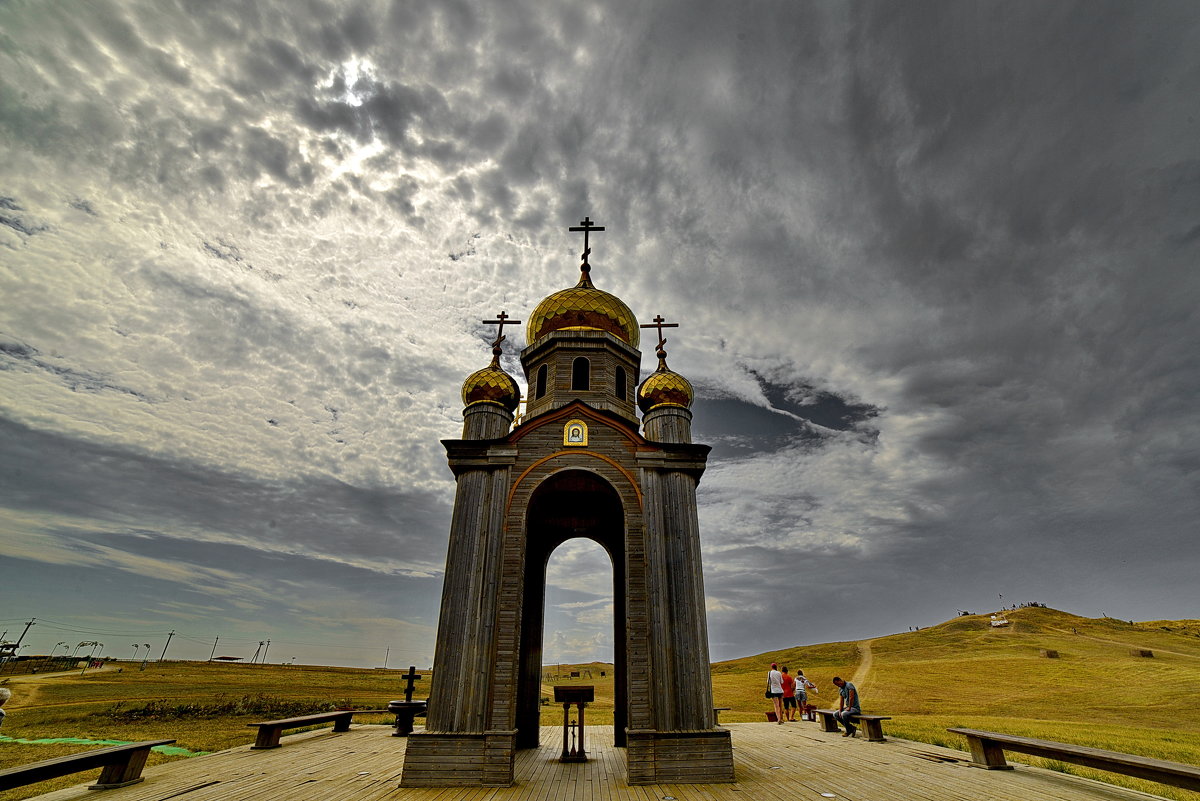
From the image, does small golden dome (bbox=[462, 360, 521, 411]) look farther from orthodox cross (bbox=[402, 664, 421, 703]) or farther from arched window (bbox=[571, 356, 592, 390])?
orthodox cross (bbox=[402, 664, 421, 703])

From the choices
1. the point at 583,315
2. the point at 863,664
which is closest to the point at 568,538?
the point at 583,315

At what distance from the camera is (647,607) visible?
37.2ft

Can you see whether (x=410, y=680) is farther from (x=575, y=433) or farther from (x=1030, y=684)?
(x=1030, y=684)

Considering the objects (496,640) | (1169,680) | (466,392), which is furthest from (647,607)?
(1169,680)

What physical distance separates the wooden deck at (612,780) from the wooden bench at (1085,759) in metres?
0.44

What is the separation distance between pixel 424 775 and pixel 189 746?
7891 millimetres

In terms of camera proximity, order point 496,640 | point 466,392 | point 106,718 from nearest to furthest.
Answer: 1. point 496,640
2. point 466,392
3. point 106,718

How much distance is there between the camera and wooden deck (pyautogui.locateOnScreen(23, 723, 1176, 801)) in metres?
8.52

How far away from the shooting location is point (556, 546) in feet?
54.5

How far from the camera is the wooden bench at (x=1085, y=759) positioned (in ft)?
22.0

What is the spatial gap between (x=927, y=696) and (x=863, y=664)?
18.1 m

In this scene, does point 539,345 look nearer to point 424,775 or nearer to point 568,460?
point 568,460

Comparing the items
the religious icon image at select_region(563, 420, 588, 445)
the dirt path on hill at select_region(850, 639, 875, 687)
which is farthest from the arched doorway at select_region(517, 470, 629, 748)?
the dirt path on hill at select_region(850, 639, 875, 687)

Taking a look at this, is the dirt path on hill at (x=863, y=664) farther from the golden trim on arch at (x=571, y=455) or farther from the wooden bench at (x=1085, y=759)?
the golden trim on arch at (x=571, y=455)
